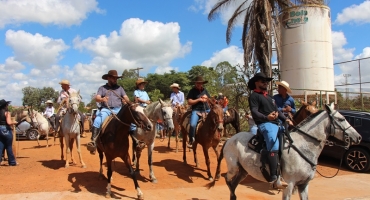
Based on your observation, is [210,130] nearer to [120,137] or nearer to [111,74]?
[120,137]

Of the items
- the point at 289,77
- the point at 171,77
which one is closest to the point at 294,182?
the point at 289,77

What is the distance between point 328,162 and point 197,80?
260 inches

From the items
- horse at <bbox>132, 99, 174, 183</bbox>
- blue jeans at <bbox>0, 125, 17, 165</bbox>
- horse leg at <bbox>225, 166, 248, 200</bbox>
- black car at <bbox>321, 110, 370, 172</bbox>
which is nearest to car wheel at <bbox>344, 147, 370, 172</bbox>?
black car at <bbox>321, 110, 370, 172</bbox>

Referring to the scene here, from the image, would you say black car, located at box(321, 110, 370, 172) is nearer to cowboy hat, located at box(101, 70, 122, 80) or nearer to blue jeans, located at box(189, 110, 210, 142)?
blue jeans, located at box(189, 110, 210, 142)

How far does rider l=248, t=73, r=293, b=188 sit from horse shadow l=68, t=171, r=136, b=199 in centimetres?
366

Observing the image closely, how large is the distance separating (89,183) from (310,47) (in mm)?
15942

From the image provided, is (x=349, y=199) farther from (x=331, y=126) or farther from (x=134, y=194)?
(x=134, y=194)

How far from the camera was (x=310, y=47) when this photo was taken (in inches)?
722

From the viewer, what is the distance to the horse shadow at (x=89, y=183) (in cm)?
726

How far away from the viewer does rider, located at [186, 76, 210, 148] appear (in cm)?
929

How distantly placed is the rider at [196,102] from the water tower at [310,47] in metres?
10.6

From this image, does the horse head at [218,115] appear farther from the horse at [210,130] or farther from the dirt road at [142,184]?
the dirt road at [142,184]

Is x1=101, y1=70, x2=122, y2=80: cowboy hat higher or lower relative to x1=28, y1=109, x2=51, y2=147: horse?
higher

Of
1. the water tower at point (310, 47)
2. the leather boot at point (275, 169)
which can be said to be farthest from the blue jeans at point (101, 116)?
the water tower at point (310, 47)
